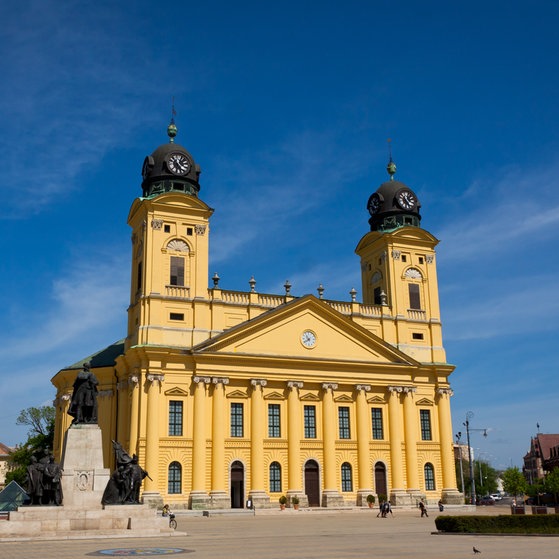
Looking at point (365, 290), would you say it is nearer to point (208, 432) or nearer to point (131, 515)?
point (208, 432)

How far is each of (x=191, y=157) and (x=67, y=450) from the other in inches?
1338

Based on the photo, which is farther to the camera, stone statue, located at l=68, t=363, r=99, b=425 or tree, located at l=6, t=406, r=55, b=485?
tree, located at l=6, t=406, r=55, b=485

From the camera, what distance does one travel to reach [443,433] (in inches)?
2270

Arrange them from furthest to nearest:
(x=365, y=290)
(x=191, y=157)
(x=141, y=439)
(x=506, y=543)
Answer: (x=365, y=290)
(x=191, y=157)
(x=141, y=439)
(x=506, y=543)

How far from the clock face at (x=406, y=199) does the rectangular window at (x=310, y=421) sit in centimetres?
2107

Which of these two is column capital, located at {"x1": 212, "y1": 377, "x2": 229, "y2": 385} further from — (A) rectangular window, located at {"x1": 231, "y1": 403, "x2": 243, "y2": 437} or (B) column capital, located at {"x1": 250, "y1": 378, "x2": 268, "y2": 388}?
(B) column capital, located at {"x1": 250, "y1": 378, "x2": 268, "y2": 388}

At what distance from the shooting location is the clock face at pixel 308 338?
54519 mm

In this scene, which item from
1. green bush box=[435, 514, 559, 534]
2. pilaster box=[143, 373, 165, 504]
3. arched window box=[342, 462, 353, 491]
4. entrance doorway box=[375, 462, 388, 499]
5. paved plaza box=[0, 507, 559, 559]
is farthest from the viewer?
entrance doorway box=[375, 462, 388, 499]

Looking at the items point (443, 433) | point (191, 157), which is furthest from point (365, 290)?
point (191, 157)

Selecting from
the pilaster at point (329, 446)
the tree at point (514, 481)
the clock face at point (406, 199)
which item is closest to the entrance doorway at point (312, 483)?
→ the pilaster at point (329, 446)

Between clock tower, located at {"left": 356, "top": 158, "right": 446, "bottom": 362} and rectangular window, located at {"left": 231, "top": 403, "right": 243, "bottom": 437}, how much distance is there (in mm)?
14825

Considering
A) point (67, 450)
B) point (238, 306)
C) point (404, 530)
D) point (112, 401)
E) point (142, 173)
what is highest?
point (142, 173)

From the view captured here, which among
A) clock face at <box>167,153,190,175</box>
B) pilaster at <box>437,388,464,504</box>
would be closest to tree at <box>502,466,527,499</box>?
pilaster at <box>437,388,464,504</box>

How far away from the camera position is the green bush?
25.2 metres
